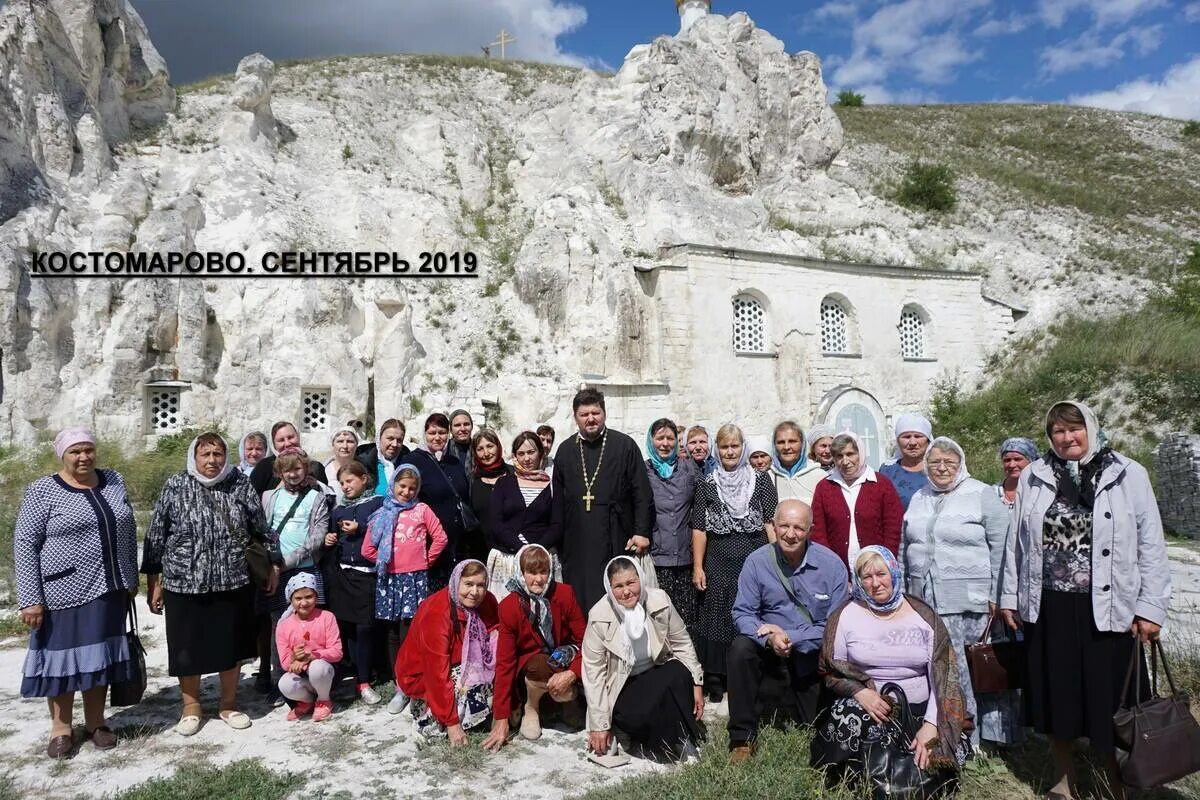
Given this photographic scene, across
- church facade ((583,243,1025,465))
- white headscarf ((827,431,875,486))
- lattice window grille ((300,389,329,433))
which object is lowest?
white headscarf ((827,431,875,486))

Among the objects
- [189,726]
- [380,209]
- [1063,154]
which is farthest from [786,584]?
[1063,154]

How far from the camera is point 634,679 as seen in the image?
13.6ft

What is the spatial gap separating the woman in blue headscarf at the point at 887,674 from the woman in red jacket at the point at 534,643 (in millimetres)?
1535

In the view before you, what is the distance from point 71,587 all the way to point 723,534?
389 cm

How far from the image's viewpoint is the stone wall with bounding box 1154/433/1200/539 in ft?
33.3

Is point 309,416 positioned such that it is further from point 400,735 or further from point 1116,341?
point 1116,341

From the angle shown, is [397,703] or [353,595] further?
[353,595]

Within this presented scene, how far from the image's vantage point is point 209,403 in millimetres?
A: 14219

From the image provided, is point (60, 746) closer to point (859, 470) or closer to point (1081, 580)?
point (859, 470)

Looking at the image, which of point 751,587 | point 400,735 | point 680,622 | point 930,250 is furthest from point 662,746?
point 930,250

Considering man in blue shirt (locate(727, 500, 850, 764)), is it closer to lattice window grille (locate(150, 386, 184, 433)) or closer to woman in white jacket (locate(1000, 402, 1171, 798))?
woman in white jacket (locate(1000, 402, 1171, 798))

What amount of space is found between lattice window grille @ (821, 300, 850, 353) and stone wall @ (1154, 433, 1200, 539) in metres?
8.12

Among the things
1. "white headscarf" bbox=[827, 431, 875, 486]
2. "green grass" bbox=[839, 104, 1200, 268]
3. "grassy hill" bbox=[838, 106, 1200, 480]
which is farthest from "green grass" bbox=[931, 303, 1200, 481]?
"white headscarf" bbox=[827, 431, 875, 486]

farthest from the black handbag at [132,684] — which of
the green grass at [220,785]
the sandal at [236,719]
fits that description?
the green grass at [220,785]
